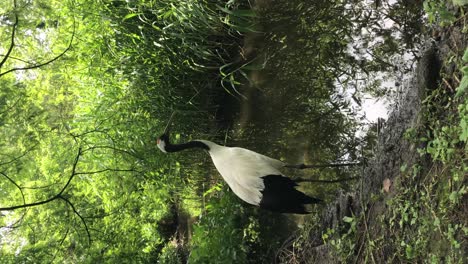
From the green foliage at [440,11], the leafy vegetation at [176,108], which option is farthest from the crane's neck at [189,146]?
the green foliage at [440,11]

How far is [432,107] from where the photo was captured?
6.00ft

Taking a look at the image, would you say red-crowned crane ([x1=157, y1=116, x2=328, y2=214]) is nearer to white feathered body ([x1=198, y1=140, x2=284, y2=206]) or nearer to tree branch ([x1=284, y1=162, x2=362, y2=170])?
white feathered body ([x1=198, y1=140, x2=284, y2=206])

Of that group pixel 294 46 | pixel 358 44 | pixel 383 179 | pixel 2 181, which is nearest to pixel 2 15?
pixel 2 181

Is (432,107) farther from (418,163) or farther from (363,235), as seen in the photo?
(363,235)

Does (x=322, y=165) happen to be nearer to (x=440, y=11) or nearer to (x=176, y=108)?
(x=176, y=108)

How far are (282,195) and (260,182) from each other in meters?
0.14

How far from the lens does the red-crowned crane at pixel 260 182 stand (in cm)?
223

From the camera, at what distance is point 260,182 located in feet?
7.44

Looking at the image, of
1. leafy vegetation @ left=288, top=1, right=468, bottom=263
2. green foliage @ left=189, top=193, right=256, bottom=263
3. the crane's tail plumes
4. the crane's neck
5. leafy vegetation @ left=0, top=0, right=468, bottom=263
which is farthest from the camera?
green foliage @ left=189, top=193, right=256, bottom=263

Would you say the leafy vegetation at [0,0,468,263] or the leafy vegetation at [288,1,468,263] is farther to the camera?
the leafy vegetation at [0,0,468,263]

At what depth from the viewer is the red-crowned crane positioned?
2234 millimetres

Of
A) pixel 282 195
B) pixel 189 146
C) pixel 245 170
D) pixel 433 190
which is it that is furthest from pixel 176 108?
pixel 433 190

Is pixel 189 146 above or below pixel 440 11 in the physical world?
below

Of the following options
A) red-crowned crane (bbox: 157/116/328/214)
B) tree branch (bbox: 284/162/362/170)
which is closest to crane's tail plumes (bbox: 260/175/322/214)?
red-crowned crane (bbox: 157/116/328/214)
